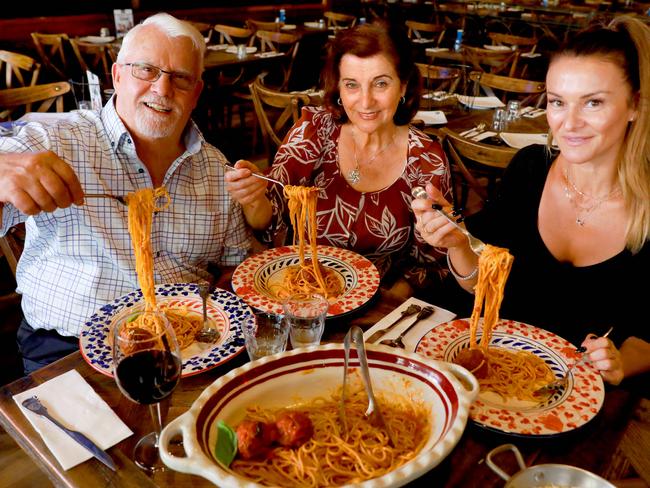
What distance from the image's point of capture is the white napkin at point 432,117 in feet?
15.4

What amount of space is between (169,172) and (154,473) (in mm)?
1403

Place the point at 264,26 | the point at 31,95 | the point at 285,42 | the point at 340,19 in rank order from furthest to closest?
the point at 340,19 < the point at 264,26 < the point at 285,42 < the point at 31,95

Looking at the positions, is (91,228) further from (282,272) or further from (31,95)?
(31,95)

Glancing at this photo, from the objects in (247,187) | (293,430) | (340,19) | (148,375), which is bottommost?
(293,430)

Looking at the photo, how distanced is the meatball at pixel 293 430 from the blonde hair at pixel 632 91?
5.17 feet

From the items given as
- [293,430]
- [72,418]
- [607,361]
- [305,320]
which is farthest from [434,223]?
[72,418]

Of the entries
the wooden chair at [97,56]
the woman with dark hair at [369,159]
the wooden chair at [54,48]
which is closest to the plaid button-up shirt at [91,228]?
the woman with dark hair at [369,159]

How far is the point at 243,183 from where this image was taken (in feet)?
7.48

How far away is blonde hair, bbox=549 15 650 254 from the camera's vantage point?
6.73ft

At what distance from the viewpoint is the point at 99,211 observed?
2.23m

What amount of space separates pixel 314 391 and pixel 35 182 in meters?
1.11

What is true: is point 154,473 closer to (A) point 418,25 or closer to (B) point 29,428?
(B) point 29,428

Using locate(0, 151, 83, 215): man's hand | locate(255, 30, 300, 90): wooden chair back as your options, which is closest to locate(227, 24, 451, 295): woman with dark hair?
locate(0, 151, 83, 215): man's hand

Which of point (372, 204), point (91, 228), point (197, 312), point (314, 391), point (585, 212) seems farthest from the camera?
point (372, 204)
